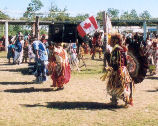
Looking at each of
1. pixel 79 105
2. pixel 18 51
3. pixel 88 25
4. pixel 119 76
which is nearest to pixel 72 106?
pixel 79 105

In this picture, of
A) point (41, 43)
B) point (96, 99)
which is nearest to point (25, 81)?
point (41, 43)

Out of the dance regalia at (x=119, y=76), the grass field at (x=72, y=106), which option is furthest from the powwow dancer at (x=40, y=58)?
the dance regalia at (x=119, y=76)

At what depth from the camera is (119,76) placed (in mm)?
6789

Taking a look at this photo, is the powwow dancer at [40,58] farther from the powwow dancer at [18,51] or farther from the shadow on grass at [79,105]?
the powwow dancer at [18,51]

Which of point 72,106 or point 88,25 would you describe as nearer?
point 72,106

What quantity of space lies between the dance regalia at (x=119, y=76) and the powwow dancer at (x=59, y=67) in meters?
2.58

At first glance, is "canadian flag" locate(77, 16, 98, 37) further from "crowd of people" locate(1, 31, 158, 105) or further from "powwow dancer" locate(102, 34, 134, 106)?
"powwow dancer" locate(102, 34, 134, 106)

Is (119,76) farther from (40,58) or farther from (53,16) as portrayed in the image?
(53,16)

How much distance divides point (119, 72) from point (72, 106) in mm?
1440

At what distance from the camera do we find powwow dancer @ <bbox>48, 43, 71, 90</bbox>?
924cm

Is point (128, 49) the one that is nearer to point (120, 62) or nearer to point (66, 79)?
point (120, 62)

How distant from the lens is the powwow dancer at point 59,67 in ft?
30.3

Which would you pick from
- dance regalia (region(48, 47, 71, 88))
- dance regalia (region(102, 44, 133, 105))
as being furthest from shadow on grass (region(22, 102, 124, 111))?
dance regalia (region(48, 47, 71, 88))

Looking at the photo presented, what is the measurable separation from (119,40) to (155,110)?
1822 mm
